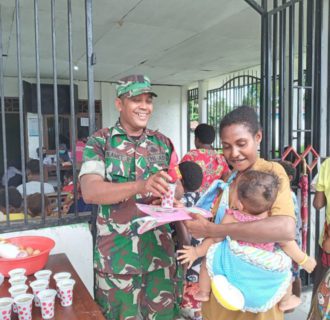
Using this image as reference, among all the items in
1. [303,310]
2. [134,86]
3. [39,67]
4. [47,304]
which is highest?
[39,67]

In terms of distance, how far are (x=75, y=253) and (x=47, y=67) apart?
516cm

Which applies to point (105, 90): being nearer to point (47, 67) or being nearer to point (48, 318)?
point (47, 67)

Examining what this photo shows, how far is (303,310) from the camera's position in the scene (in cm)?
244

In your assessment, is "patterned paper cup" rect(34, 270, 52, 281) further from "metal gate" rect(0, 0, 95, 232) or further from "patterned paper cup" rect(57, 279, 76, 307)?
"metal gate" rect(0, 0, 95, 232)

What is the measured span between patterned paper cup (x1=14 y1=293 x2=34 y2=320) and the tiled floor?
6.17 feet

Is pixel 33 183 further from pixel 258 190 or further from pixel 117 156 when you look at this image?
pixel 258 190

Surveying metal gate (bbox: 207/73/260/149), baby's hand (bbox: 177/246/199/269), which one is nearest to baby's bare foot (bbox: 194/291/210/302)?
baby's hand (bbox: 177/246/199/269)

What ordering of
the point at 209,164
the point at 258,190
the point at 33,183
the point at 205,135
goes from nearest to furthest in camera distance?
1. the point at 258,190
2. the point at 209,164
3. the point at 205,135
4. the point at 33,183

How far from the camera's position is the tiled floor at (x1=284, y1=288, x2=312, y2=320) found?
7.72 feet

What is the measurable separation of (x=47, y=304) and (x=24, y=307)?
0.07 metres

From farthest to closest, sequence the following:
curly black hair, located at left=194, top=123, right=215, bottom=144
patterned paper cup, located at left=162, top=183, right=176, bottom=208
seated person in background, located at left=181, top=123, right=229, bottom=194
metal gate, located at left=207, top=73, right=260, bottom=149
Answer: metal gate, located at left=207, top=73, right=260, bottom=149 → curly black hair, located at left=194, top=123, right=215, bottom=144 → seated person in background, located at left=181, top=123, right=229, bottom=194 → patterned paper cup, located at left=162, top=183, right=176, bottom=208

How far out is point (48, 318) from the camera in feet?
3.70

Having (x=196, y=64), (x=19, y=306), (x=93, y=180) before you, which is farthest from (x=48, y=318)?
(x=196, y=64)

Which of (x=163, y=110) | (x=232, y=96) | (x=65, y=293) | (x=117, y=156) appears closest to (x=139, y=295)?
(x=65, y=293)
